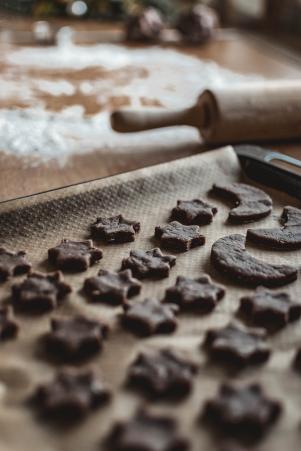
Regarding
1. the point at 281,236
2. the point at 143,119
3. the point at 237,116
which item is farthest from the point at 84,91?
the point at 281,236

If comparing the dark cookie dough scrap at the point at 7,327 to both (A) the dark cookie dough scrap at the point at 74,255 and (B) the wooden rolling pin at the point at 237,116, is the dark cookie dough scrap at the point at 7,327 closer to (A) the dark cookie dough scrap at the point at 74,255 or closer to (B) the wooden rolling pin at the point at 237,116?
(A) the dark cookie dough scrap at the point at 74,255

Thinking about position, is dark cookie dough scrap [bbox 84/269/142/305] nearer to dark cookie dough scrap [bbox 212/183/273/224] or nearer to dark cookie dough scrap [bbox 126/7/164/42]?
dark cookie dough scrap [bbox 212/183/273/224]

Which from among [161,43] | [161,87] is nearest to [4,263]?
[161,87]

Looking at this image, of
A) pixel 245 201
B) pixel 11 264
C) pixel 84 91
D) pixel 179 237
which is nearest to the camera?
pixel 11 264

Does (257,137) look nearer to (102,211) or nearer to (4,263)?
(102,211)

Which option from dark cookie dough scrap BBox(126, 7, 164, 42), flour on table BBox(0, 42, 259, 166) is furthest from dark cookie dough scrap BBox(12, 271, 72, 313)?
dark cookie dough scrap BBox(126, 7, 164, 42)

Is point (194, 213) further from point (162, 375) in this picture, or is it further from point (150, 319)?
point (162, 375)

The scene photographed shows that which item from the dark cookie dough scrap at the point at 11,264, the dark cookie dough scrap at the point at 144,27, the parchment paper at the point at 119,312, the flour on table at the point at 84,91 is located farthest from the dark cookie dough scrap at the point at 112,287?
the dark cookie dough scrap at the point at 144,27
